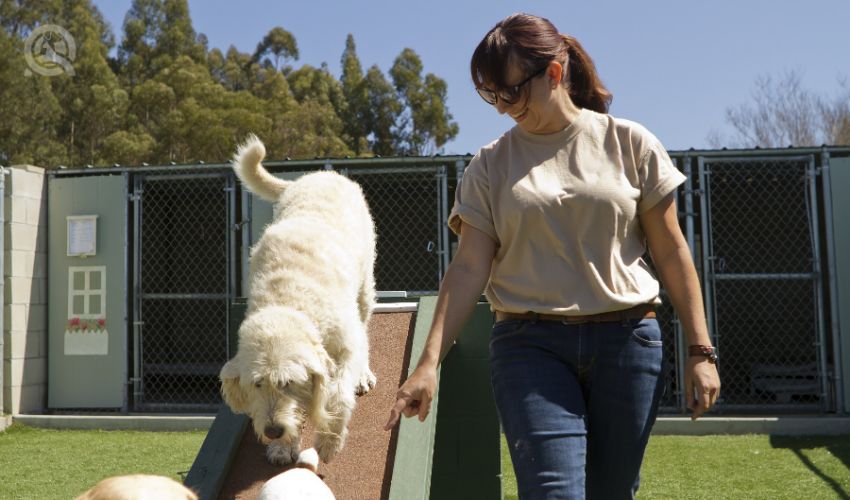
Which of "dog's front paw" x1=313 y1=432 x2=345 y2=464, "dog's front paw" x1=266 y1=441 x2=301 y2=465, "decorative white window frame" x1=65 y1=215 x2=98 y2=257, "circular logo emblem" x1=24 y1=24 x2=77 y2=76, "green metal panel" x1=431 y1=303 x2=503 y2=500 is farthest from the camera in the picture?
"circular logo emblem" x1=24 y1=24 x2=77 y2=76

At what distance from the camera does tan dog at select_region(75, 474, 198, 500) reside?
1874 mm

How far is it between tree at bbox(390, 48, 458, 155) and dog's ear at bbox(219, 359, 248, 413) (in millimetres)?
29407

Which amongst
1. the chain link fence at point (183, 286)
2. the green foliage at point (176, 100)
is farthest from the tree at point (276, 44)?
the chain link fence at point (183, 286)

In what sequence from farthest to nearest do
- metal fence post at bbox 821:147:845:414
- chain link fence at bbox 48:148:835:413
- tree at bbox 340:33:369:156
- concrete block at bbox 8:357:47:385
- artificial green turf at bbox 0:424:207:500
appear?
tree at bbox 340:33:369:156 → chain link fence at bbox 48:148:835:413 → concrete block at bbox 8:357:47:385 → metal fence post at bbox 821:147:845:414 → artificial green turf at bbox 0:424:207:500

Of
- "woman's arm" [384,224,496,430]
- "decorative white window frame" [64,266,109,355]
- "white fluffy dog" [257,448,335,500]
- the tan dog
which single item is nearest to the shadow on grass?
"woman's arm" [384,224,496,430]

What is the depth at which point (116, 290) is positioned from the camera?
384 inches

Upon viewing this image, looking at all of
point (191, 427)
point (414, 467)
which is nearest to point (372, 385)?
point (414, 467)

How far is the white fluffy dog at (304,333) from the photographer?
12.6 feet

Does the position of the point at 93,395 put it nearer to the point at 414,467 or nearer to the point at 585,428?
the point at 414,467

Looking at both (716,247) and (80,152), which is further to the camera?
(80,152)

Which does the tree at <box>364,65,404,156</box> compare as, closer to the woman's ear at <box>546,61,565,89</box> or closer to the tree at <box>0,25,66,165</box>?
the tree at <box>0,25,66,165</box>

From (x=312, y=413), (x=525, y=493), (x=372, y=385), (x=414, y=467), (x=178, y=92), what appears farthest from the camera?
(x=178, y=92)

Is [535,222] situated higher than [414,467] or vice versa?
[535,222]

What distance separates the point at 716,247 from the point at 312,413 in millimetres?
8885
